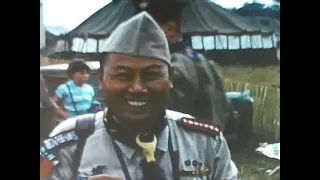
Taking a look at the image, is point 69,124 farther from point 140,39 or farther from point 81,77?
point 140,39

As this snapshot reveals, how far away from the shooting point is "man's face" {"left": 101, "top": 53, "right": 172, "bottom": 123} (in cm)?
162

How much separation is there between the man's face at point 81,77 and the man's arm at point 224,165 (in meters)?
0.47

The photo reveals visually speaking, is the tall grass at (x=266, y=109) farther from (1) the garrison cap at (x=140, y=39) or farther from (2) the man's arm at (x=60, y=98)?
(2) the man's arm at (x=60, y=98)

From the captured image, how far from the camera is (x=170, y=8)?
1.64 m

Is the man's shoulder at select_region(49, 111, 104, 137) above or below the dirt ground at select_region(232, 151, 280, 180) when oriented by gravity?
above

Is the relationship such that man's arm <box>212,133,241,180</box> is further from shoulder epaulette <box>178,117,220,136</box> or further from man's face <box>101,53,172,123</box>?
man's face <box>101,53,172,123</box>

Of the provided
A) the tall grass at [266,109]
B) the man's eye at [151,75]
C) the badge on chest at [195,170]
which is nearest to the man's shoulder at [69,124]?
the man's eye at [151,75]

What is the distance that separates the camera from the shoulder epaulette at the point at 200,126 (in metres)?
1.64

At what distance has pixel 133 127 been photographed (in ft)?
5.35

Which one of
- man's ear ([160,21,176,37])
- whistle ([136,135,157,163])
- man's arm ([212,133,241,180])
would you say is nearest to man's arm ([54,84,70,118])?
whistle ([136,135,157,163])

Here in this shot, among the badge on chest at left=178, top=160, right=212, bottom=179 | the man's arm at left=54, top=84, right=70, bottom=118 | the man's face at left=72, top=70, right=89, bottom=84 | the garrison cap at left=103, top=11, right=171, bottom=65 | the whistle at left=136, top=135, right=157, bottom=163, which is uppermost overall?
the garrison cap at left=103, top=11, right=171, bottom=65

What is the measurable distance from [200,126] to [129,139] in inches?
9.0

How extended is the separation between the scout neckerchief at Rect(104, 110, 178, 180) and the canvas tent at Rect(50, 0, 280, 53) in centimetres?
24
